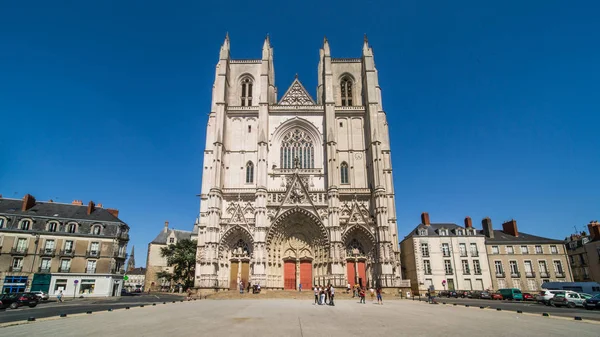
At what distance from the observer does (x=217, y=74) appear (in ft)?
115

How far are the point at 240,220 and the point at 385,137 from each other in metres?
16.6

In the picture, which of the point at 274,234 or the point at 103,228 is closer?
the point at 274,234

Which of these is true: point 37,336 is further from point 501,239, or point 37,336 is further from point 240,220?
point 501,239

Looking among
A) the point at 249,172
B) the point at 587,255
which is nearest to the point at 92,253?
the point at 249,172

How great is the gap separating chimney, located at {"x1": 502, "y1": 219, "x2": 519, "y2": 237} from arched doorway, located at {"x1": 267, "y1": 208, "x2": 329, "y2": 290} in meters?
25.5

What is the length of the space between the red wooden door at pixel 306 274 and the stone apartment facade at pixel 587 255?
3117 cm

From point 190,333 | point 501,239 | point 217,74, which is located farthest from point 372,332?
point 501,239

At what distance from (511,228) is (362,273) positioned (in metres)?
22.5

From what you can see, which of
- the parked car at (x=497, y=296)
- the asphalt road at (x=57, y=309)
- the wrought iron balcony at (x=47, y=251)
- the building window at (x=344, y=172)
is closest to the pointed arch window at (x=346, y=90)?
the building window at (x=344, y=172)

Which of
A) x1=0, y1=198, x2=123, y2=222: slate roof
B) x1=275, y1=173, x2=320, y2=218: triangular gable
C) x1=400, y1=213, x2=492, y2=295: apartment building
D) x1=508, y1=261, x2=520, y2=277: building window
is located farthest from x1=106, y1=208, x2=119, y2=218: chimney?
x1=508, y1=261, x2=520, y2=277: building window

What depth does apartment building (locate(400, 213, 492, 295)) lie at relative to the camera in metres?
36.0

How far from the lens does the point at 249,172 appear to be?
107 feet

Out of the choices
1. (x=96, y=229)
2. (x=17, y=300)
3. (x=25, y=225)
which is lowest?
(x=17, y=300)

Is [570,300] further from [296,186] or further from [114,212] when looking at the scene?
[114,212]
